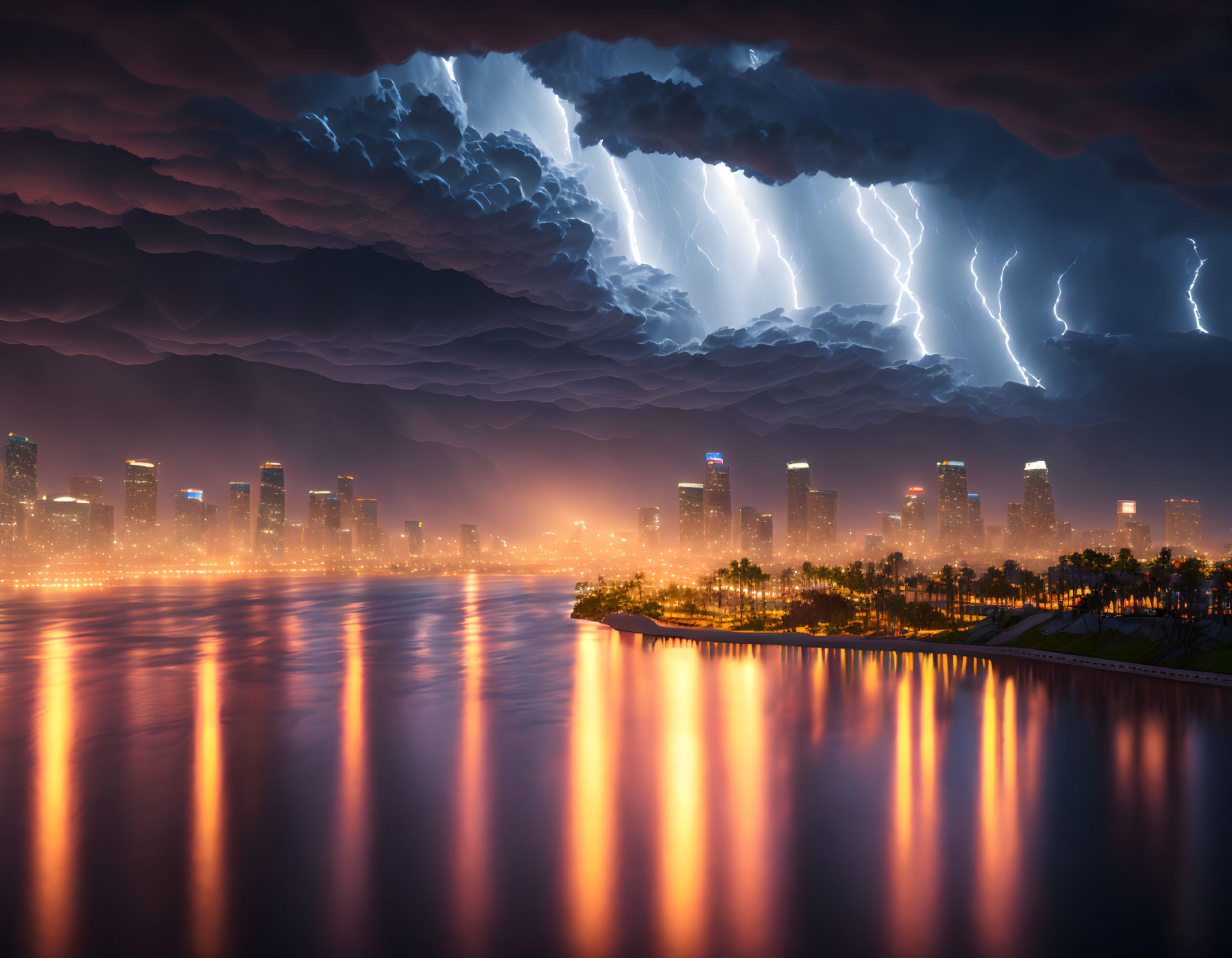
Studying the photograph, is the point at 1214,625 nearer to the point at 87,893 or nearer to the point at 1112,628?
the point at 1112,628

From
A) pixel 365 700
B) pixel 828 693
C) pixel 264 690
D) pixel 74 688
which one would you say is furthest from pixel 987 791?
pixel 74 688

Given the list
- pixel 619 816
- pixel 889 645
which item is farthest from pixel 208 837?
pixel 889 645

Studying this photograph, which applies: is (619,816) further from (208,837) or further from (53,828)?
(53,828)

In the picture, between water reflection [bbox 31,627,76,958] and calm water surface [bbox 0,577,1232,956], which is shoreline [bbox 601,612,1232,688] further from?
water reflection [bbox 31,627,76,958]

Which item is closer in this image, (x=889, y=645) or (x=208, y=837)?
(x=208, y=837)

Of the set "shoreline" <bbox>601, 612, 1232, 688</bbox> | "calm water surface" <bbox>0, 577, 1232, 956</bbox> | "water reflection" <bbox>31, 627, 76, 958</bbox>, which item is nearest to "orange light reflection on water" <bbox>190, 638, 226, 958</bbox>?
"calm water surface" <bbox>0, 577, 1232, 956</bbox>
